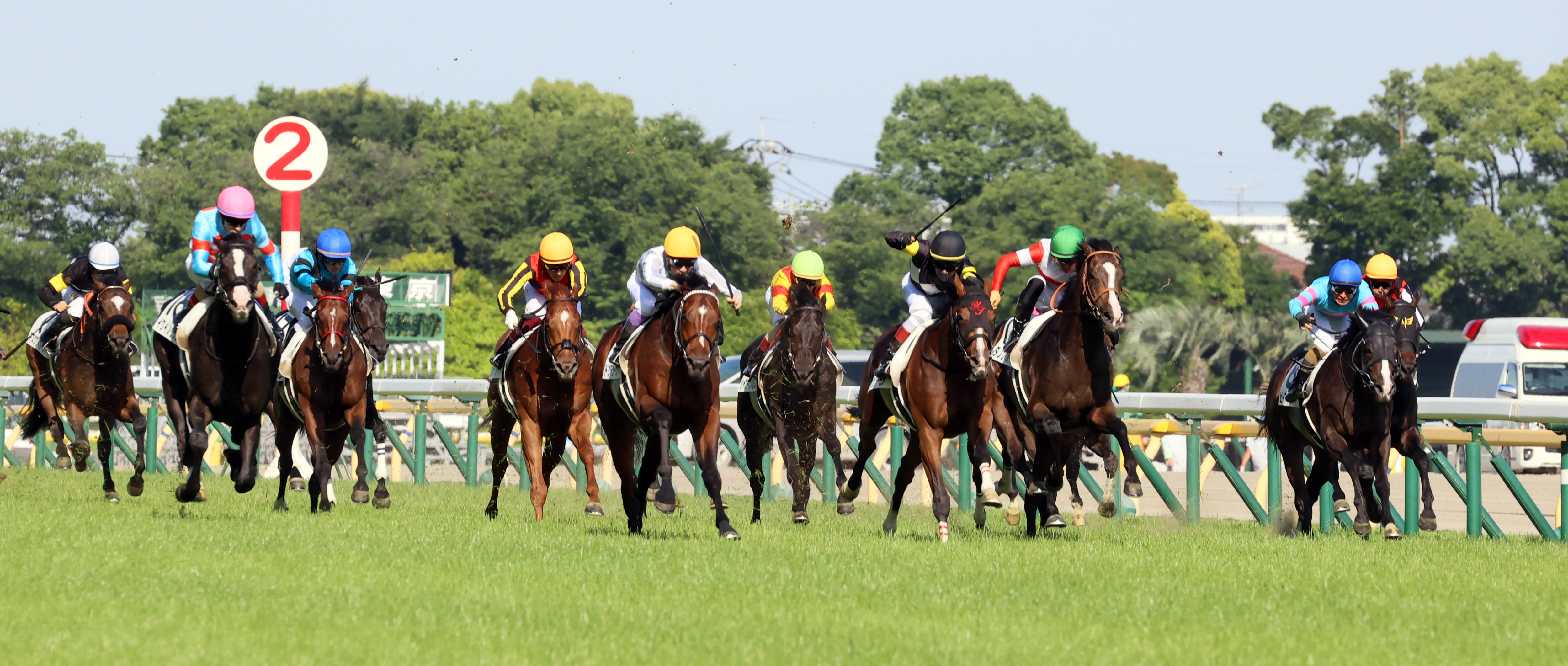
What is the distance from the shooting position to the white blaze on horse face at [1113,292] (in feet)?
37.0

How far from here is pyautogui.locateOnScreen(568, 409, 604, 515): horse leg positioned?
13.8m

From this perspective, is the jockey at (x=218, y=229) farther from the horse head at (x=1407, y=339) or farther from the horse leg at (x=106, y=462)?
the horse head at (x=1407, y=339)

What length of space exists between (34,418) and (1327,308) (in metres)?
12.4

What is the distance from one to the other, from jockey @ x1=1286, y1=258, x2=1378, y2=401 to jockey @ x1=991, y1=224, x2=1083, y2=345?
6.19ft

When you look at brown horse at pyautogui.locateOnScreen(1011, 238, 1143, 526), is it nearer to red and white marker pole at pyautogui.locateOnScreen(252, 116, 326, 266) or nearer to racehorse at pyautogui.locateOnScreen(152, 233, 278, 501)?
racehorse at pyautogui.locateOnScreen(152, 233, 278, 501)

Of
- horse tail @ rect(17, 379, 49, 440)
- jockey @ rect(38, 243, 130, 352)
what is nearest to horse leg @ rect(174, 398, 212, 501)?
jockey @ rect(38, 243, 130, 352)

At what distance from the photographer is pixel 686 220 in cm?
5981

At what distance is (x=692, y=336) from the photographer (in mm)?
11156

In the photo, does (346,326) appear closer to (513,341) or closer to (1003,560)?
(513,341)

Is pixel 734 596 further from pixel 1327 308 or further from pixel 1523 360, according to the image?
pixel 1523 360

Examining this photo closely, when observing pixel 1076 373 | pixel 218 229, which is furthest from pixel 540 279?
pixel 1076 373

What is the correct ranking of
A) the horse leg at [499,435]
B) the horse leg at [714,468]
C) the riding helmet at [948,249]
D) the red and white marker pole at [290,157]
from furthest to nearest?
1. the red and white marker pole at [290,157]
2. the horse leg at [499,435]
3. the riding helmet at [948,249]
4. the horse leg at [714,468]

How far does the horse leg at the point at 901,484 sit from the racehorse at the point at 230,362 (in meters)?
4.22

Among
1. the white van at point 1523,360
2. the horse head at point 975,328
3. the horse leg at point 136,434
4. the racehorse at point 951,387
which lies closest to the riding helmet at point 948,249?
the racehorse at point 951,387
